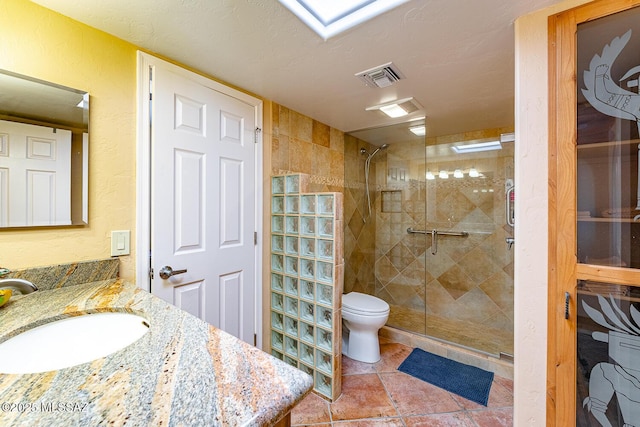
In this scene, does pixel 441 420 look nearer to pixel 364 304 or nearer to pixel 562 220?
pixel 364 304

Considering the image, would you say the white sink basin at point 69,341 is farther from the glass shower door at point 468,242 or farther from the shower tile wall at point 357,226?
the glass shower door at point 468,242

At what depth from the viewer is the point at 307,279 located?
1792 mm

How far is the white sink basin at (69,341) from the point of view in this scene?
28.7 inches

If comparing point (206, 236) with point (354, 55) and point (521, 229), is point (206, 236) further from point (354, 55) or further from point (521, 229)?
point (521, 229)

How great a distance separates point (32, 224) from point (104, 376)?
931mm

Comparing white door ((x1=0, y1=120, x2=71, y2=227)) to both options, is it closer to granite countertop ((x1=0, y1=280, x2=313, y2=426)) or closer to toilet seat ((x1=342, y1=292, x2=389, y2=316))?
granite countertop ((x1=0, y1=280, x2=313, y2=426))

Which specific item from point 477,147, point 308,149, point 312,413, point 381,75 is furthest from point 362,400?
point 477,147

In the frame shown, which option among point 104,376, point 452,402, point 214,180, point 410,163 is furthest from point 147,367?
point 410,163

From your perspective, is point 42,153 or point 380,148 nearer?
point 42,153

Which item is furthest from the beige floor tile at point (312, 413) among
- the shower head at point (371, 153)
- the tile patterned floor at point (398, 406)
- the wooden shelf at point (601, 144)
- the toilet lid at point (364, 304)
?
the shower head at point (371, 153)

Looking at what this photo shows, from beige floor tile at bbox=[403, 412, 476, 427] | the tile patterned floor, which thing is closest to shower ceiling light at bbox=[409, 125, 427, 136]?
the tile patterned floor

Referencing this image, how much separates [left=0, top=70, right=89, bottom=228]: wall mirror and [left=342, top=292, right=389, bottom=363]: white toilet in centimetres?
180

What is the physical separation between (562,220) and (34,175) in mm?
2122

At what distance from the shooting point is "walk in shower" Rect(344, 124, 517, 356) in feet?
8.27
